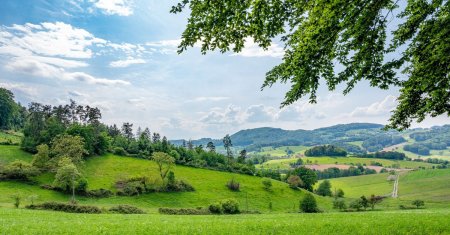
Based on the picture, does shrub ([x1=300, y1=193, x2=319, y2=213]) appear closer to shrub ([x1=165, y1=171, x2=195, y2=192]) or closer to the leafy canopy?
shrub ([x1=165, y1=171, x2=195, y2=192])

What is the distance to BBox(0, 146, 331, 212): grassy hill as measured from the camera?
268 feet

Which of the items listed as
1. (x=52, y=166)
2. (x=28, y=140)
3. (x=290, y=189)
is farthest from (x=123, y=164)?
(x=290, y=189)

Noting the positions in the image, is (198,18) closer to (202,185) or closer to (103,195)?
(103,195)

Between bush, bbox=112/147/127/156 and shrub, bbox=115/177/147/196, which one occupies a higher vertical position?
bush, bbox=112/147/127/156

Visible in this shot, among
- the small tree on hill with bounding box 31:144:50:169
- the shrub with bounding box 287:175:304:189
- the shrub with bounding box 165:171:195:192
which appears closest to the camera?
the small tree on hill with bounding box 31:144:50:169

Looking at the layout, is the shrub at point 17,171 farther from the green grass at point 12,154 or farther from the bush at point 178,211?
the bush at point 178,211

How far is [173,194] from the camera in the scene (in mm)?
96062

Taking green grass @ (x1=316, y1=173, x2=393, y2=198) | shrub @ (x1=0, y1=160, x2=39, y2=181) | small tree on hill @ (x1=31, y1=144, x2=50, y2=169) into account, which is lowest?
green grass @ (x1=316, y1=173, x2=393, y2=198)

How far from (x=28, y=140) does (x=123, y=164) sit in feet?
107

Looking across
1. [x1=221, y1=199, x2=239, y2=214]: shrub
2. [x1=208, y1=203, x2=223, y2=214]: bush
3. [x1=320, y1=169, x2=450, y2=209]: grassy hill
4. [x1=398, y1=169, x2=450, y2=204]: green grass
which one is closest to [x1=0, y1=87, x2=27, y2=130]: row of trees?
[x1=208, y1=203, x2=223, y2=214]: bush

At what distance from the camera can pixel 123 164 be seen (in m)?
116

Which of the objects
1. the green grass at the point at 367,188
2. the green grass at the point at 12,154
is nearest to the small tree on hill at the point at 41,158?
the green grass at the point at 12,154

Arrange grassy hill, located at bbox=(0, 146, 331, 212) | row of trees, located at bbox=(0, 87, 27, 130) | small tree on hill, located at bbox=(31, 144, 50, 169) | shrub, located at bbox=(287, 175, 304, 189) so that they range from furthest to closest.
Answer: row of trees, located at bbox=(0, 87, 27, 130), shrub, located at bbox=(287, 175, 304, 189), small tree on hill, located at bbox=(31, 144, 50, 169), grassy hill, located at bbox=(0, 146, 331, 212)

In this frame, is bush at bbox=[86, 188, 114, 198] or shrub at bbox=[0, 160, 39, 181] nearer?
shrub at bbox=[0, 160, 39, 181]
